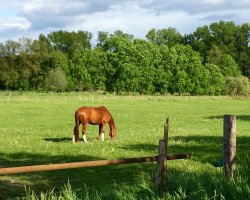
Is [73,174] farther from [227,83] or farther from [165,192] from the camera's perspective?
[227,83]

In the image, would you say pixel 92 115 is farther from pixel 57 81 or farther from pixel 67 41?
pixel 67 41

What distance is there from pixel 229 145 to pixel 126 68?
8773cm

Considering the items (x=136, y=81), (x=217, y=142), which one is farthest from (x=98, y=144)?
(x=136, y=81)

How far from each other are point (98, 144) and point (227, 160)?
444 inches

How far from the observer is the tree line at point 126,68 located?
97.9 metres

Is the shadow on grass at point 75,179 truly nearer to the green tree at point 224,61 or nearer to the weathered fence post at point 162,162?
the weathered fence post at point 162,162

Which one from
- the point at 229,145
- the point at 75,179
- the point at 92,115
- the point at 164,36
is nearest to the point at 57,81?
the point at 164,36

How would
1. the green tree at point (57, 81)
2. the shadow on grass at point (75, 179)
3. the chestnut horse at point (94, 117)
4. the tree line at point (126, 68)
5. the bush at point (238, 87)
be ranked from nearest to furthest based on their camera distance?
the shadow on grass at point (75, 179), the chestnut horse at point (94, 117), the bush at point (238, 87), the tree line at point (126, 68), the green tree at point (57, 81)

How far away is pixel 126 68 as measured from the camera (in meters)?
95.6

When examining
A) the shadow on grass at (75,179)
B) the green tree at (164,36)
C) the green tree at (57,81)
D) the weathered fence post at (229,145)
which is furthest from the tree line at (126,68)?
the weathered fence post at (229,145)

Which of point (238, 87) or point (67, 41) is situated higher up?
point (67, 41)

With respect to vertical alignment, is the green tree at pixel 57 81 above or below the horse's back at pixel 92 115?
above

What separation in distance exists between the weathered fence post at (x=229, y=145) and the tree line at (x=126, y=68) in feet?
267

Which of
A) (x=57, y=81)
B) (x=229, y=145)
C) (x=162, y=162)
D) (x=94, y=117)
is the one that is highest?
(x=57, y=81)
